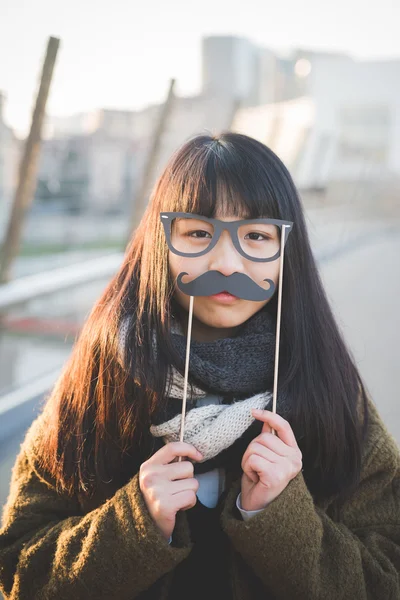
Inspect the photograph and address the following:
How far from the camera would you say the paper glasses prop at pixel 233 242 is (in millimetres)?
1450

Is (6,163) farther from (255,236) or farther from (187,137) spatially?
(255,236)

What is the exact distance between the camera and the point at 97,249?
15.5 feet

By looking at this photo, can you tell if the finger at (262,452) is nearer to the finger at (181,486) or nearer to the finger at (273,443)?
the finger at (273,443)

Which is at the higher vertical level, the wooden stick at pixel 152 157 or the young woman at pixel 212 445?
the wooden stick at pixel 152 157

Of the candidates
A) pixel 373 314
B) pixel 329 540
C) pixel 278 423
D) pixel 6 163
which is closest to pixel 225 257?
pixel 278 423

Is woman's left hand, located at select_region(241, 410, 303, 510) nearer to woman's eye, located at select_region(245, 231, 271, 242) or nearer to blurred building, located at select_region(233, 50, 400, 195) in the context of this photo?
woman's eye, located at select_region(245, 231, 271, 242)

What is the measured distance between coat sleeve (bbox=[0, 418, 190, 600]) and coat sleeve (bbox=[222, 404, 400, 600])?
159mm

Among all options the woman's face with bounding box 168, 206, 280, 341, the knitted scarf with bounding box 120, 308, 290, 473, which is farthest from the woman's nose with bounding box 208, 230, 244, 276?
the knitted scarf with bounding box 120, 308, 290, 473

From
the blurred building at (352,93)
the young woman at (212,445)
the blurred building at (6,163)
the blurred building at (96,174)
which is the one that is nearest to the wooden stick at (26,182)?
the blurred building at (6,163)

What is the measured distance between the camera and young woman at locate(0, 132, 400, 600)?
140 centimetres

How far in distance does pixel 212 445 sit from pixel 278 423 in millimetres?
141

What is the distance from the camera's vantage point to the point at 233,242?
1.45 metres

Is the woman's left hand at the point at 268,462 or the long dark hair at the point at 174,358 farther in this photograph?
the long dark hair at the point at 174,358

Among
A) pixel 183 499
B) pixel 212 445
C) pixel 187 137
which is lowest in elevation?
pixel 183 499
